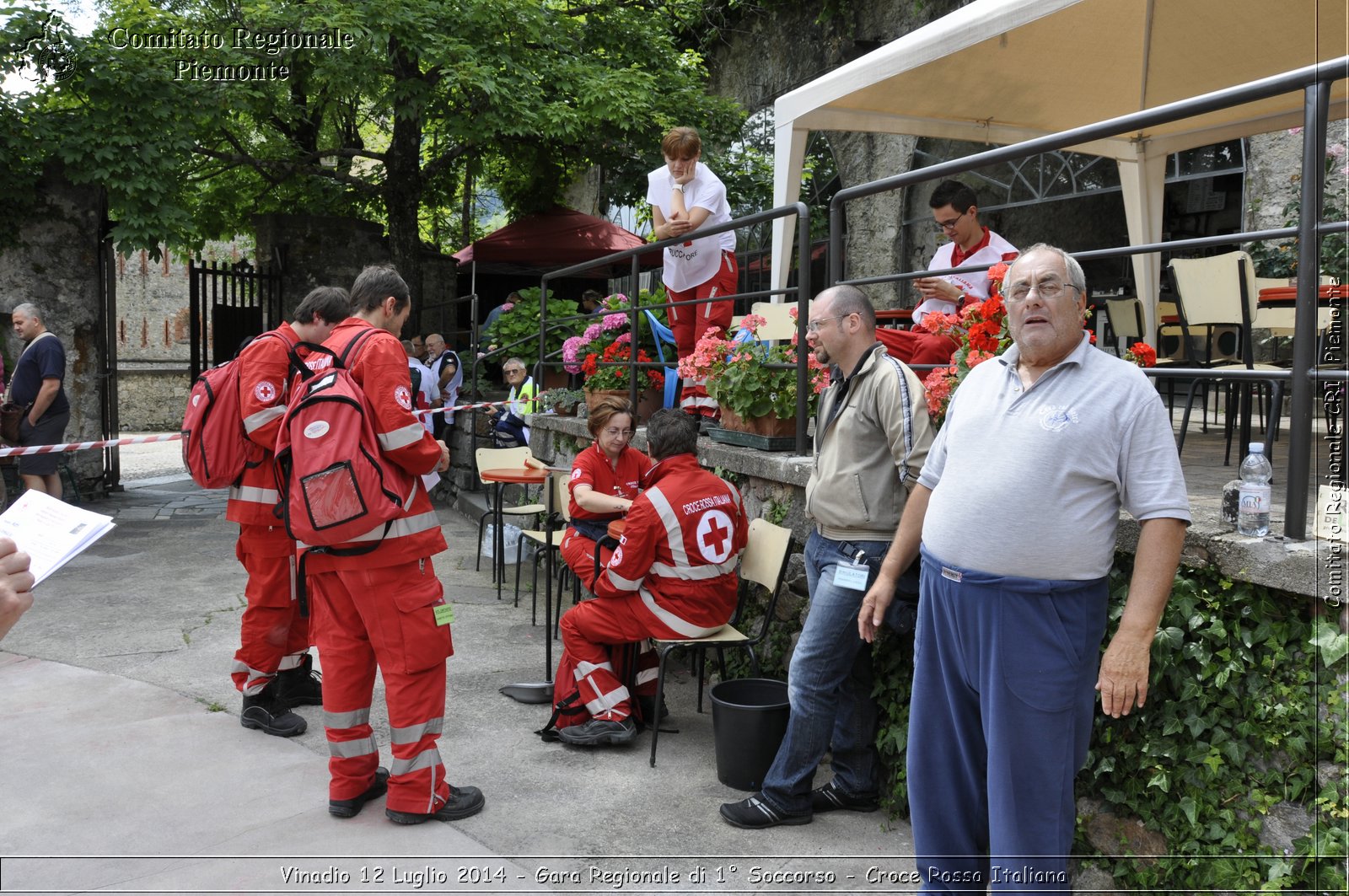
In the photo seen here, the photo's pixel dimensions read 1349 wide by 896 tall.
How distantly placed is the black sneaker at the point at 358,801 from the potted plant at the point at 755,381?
7.63 ft

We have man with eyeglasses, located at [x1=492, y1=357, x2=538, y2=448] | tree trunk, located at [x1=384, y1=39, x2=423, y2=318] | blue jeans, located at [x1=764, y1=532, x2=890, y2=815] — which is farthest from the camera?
tree trunk, located at [x1=384, y1=39, x2=423, y2=318]

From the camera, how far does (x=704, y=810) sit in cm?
391

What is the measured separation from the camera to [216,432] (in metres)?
4.67

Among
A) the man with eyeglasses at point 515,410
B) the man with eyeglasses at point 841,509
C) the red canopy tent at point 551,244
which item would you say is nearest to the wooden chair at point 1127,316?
the man with eyeglasses at point 841,509

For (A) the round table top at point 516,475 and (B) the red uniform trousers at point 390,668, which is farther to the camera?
(A) the round table top at point 516,475

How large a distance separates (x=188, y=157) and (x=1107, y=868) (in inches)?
400

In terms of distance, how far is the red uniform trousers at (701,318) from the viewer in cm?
605

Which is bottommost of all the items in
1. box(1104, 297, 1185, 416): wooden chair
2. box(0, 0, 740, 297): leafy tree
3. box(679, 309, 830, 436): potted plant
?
box(679, 309, 830, 436): potted plant

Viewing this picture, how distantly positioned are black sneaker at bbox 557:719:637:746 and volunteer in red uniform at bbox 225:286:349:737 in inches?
50.8

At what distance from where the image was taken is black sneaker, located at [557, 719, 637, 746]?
14.8 feet

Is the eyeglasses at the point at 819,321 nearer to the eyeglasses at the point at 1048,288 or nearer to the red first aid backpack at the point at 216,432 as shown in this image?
the eyeglasses at the point at 1048,288

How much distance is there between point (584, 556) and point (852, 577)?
1492mm

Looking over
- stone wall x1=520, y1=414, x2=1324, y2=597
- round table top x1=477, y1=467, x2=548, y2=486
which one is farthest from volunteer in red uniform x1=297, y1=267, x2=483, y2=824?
round table top x1=477, y1=467, x2=548, y2=486

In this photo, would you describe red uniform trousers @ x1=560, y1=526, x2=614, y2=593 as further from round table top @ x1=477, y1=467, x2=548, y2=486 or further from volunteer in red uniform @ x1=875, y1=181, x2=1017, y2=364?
round table top @ x1=477, y1=467, x2=548, y2=486
